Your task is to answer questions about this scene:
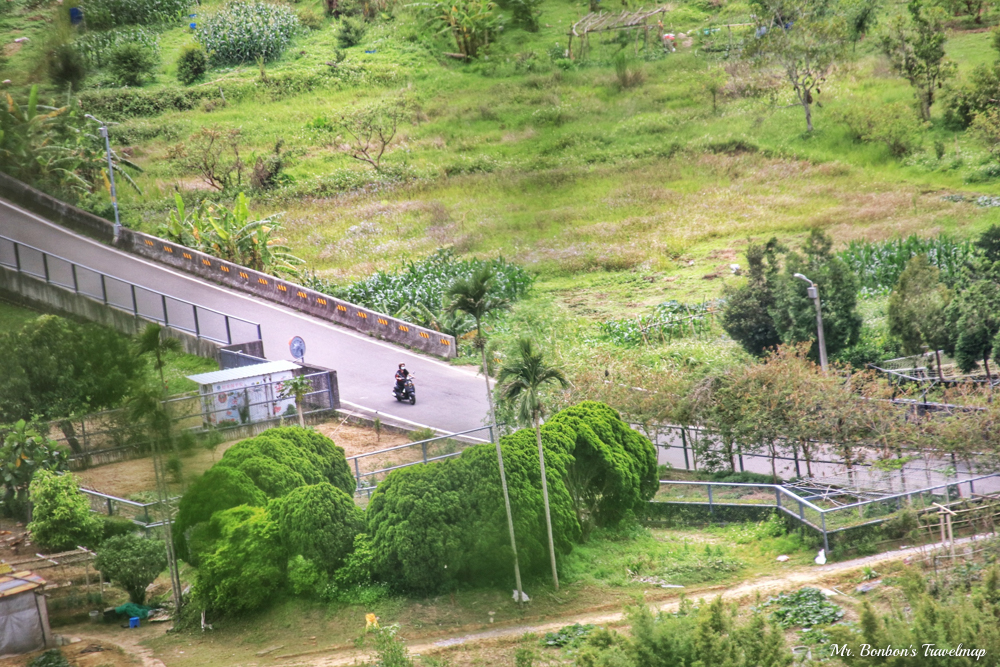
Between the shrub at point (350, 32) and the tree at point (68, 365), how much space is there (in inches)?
95.7

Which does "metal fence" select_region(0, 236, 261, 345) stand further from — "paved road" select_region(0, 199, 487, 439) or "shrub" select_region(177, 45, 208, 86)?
"paved road" select_region(0, 199, 487, 439)

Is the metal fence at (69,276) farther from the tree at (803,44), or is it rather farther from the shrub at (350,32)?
the tree at (803,44)

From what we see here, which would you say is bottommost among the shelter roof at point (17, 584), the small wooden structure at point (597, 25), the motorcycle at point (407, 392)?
the shelter roof at point (17, 584)

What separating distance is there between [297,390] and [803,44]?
16.7 metres

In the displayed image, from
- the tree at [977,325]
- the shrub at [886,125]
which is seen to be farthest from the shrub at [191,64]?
the shrub at [886,125]

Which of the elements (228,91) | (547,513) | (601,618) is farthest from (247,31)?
→ (601,618)

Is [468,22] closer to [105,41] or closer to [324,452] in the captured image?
[105,41]

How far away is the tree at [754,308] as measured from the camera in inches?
772

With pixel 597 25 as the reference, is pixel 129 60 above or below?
below

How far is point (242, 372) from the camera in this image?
13.4m

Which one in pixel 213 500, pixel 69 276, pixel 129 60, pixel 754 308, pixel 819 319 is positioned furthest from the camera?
pixel 754 308

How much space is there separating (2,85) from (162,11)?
653mm

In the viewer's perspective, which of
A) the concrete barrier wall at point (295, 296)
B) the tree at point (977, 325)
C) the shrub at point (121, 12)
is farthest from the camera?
the tree at point (977, 325)

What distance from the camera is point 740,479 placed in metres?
16.1
